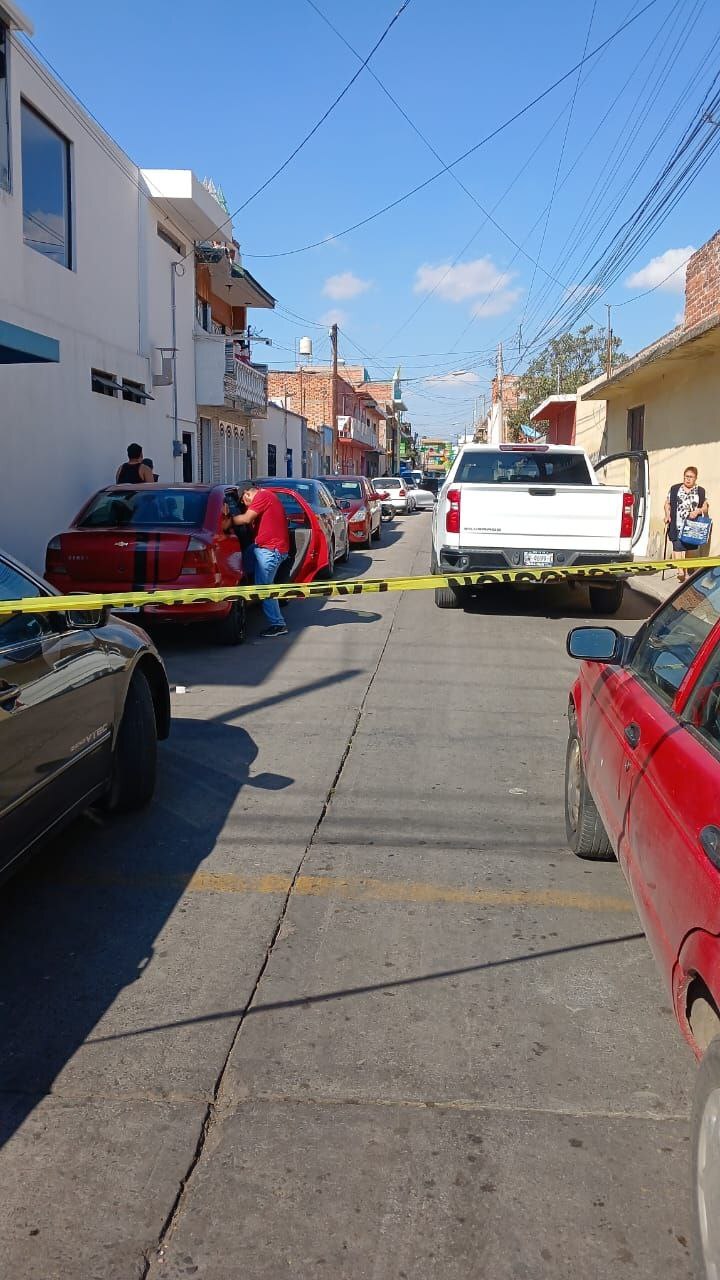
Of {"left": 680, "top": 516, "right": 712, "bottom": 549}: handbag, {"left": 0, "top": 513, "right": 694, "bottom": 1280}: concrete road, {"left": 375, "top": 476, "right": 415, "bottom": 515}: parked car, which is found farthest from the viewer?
{"left": 375, "top": 476, "right": 415, "bottom": 515}: parked car

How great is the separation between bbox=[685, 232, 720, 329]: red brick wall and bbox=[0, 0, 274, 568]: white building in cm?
970

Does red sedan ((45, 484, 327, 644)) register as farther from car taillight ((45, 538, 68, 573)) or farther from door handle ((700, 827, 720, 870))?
door handle ((700, 827, 720, 870))

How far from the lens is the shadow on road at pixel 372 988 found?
11.3ft

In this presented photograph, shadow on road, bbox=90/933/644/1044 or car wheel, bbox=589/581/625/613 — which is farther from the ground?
car wheel, bbox=589/581/625/613

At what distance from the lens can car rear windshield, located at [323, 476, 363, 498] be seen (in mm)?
22672

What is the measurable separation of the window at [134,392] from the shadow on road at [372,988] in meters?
16.4

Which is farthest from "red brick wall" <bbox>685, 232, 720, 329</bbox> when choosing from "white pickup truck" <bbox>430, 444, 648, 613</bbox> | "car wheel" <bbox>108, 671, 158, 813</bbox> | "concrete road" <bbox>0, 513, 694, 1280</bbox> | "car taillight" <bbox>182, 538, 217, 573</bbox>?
"car wheel" <bbox>108, 671, 158, 813</bbox>

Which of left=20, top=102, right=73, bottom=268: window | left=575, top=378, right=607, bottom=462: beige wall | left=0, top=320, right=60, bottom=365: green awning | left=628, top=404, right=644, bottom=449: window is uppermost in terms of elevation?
left=20, top=102, right=73, bottom=268: window

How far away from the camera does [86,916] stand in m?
4.25

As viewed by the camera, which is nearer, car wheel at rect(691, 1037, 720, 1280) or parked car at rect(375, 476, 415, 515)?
car wheel at rect(691, 1037, 720, 1280)

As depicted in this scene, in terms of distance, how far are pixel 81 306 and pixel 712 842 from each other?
16517 millimetres

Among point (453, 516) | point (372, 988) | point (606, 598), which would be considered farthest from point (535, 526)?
point (372, 988)

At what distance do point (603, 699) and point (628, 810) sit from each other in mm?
856

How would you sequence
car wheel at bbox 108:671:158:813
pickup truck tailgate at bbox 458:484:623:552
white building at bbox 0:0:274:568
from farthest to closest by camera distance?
white building at bbox 0:0:274:568 < pickup truck tailgate at bbox 458:484:623:552 < car wheel at bbox 108:671:158:813
